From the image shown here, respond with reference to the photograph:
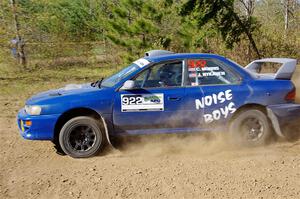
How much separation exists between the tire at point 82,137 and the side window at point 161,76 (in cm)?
93

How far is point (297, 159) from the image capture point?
17.8ft

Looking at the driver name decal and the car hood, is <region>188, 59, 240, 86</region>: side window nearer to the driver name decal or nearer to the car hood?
the driver name decal

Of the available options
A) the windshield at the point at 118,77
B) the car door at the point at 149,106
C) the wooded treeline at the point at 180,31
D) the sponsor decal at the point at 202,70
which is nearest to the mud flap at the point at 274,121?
the sponsor decal at the point at 202,70

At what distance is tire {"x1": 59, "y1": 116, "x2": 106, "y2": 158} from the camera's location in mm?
5555

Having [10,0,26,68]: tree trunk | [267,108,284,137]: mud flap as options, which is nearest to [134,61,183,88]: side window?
[267,108,284,137]: mud flap

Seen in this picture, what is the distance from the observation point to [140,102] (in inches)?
221

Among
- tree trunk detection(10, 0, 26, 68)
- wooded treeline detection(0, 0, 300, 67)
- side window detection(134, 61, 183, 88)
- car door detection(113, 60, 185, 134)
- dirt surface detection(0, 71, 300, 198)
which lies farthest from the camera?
tree trunk detection(10, 0, 26, 68)

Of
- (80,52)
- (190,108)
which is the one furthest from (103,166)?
(80,52)

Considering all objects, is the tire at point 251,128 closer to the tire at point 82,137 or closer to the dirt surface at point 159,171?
the dirt surface at point 159,171

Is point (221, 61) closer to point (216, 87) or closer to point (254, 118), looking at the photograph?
point (216, 87)

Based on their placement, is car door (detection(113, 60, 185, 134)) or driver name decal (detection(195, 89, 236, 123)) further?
driver name decal (detection(195, 89, 236, 123))

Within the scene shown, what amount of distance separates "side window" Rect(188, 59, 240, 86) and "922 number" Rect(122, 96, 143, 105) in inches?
35.7

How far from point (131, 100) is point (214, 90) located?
130 cm

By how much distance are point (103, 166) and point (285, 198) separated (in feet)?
7.99
